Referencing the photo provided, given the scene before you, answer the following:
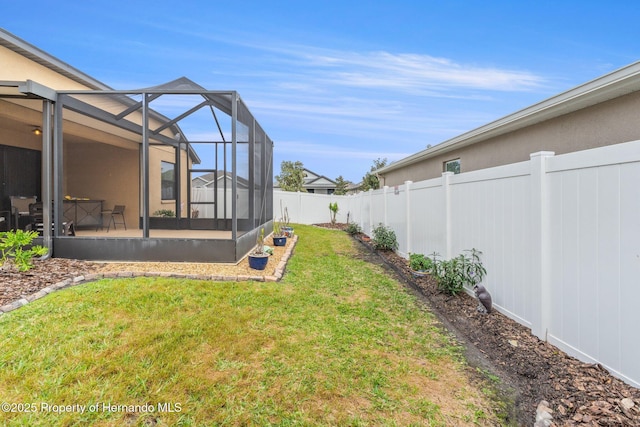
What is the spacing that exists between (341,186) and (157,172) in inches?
916

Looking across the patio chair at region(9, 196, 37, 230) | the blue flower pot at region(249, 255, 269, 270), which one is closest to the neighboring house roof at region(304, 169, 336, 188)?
the patio chair at region(9, 196, 37, 230)

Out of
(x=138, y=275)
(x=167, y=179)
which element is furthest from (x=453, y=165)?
(x=167, y=179)

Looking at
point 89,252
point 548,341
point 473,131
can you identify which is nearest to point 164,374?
point 548,341

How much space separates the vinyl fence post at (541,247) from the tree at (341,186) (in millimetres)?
28069

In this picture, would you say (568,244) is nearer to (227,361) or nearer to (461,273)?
(461,273)

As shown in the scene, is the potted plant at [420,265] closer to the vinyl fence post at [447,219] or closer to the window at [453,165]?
the vinyl fence post at [447,219]

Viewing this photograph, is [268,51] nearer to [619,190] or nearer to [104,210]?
[104,210]

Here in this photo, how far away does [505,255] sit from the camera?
342cm

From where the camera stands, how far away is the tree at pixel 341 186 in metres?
31.2

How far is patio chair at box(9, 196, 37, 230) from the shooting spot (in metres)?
7.36

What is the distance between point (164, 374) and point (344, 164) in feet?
106

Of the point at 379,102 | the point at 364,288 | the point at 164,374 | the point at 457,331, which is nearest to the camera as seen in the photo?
the point at 164,374

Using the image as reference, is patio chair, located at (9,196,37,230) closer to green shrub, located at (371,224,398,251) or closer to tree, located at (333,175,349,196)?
green shrub, located at (371,224,398,251)

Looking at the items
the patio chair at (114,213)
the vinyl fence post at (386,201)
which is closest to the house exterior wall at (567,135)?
the vinyl fence post at (386,201)
